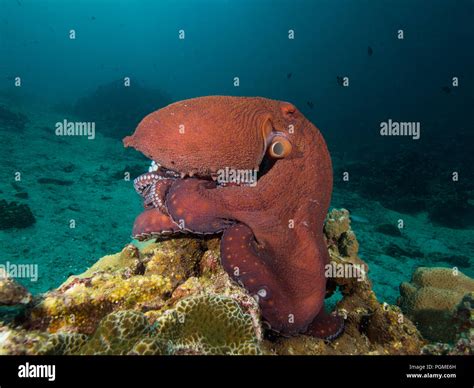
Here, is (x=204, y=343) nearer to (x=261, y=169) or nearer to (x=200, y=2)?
(x=261, y=169)

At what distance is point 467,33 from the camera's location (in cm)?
6900

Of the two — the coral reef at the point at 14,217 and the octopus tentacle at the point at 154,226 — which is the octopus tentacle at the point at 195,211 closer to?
the octopus tentacle at the point at 154,226

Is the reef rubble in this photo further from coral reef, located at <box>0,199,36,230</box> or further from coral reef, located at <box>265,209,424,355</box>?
coral reef, located at <box>0,199,36,230</box>

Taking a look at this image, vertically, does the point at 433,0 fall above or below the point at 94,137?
above

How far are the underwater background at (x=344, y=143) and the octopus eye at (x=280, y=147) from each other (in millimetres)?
3896

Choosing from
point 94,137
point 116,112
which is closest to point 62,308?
point 94,137

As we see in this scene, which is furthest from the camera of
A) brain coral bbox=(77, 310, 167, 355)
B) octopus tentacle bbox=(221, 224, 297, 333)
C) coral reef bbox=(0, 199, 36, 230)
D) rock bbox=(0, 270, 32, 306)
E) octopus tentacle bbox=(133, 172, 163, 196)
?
coral reef bbox=(0, 199, 36, 230)

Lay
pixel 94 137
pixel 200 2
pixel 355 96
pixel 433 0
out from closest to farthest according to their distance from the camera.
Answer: pixel 94 137, pixel 433 0, pixel 355 96, pixel 200 2

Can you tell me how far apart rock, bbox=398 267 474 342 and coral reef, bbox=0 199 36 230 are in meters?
10.2

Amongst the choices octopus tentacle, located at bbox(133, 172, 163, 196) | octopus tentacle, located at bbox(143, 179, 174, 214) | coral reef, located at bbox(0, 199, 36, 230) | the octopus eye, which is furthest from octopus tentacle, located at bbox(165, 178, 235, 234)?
coral reef, located at bbox(0, 199, 36, 230)

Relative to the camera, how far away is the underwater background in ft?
32.1

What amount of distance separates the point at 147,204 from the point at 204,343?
162 cm

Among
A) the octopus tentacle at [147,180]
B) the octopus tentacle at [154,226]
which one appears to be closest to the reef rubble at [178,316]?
the octopus tentacle at [154,226]

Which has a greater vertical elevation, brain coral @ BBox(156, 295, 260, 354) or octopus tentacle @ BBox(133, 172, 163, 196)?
octopus tentacle @ BBox(133, 172, 163, 196)
